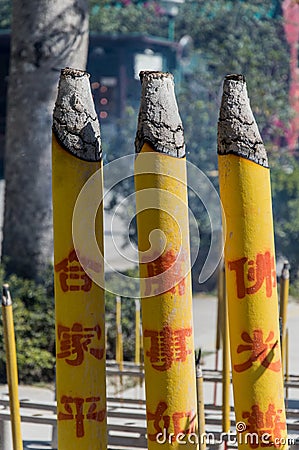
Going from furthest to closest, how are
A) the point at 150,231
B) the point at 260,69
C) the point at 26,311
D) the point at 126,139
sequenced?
the point at 260,69
the point at 126,139
the point at 26,311
the point at 150,231

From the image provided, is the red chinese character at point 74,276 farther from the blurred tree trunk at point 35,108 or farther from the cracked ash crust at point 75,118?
the blurred tree trunk at point 35,108

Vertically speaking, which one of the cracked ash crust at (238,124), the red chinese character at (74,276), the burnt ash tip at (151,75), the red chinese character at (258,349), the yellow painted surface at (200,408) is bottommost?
the yellow painted surface at (200,408)

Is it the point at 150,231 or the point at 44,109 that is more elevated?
the point at 44,109

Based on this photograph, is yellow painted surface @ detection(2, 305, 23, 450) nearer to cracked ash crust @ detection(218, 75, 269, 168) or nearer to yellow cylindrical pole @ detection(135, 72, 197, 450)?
yellow cylindrical pole @ detection(135, 72, 197, 450)

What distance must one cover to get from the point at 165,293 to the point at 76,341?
40 centimetres

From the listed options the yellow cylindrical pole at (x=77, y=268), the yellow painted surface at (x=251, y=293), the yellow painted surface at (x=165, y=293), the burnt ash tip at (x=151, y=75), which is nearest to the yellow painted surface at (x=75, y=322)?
the yellow cylindrical pole at (x=77, y=268)

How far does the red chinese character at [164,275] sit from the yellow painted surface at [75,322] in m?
0.20

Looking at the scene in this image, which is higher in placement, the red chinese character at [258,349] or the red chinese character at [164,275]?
the red chinese character at [164,275]

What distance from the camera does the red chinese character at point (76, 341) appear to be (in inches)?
157

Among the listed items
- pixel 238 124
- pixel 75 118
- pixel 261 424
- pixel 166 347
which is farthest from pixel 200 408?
pixel 75 118

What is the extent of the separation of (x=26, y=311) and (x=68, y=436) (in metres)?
4.77

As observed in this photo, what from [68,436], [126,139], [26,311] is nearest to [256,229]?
[68,436]

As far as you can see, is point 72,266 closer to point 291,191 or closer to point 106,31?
point 291,191

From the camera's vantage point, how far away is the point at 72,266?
399cm
